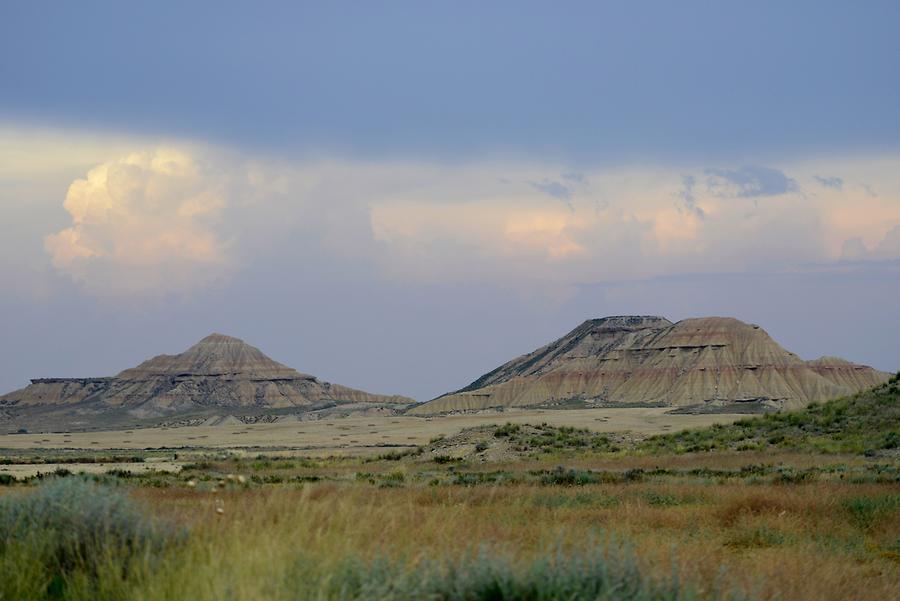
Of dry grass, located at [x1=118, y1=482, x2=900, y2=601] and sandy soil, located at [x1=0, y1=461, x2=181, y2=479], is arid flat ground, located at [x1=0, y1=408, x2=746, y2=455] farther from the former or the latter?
dry grass, located at [x1=118, y1=482, x2=900, y2=601]

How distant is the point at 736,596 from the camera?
7.68 meters

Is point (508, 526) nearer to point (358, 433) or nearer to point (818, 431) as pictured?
point (818, 431)

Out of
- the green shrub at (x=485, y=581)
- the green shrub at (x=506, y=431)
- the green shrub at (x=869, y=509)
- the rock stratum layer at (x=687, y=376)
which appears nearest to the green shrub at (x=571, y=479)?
the green shrub at (x=869, y=509)

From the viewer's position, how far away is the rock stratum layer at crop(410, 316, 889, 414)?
141875mm

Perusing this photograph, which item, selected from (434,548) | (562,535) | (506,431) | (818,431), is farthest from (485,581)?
(506,431)

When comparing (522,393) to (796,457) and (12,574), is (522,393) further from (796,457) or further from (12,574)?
(12,574)

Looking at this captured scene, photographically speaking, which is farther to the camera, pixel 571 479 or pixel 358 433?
pixel 358 433

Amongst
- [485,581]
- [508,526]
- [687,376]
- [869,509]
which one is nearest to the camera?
[485,581]

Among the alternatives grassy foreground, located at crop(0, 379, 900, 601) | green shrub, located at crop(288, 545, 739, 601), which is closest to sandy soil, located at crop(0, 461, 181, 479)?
grassy foreground, located at crop(0, 379, 900, 601)

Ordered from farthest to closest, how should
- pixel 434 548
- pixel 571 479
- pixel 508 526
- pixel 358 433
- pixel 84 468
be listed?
pixel 358 433
pixel 84 468
pixel 571 479
pixel 508 526
pixel 434 548

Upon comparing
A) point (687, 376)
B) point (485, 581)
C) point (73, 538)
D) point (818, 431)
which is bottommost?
point (818, 431)

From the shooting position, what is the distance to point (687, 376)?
14775 centimetres

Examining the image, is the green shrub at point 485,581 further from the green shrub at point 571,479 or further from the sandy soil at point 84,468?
the sandy soil at point 84,468

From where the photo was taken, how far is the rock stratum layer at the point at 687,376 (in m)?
142
